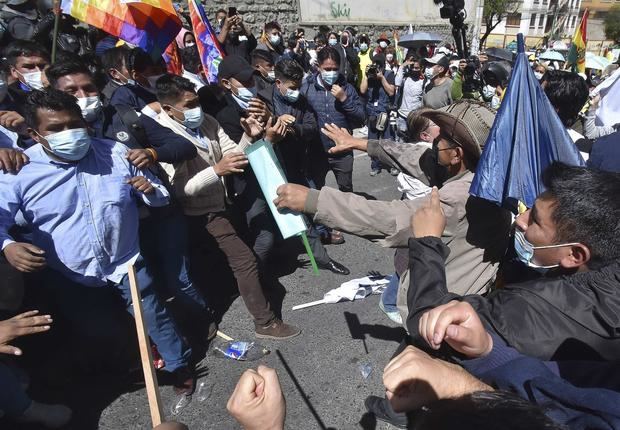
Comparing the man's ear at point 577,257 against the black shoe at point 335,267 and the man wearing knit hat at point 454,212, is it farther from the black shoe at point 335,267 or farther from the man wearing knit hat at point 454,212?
the black shoe at point 335,267

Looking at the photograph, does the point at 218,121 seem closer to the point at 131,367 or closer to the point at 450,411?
the point at 131,367

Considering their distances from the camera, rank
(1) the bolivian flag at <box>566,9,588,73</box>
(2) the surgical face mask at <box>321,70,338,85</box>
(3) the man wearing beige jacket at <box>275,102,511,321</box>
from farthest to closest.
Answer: (1) the bolivian flag at <box>566,9,588,73</box>, (2) the surgical face mask at <box>321,70,338,85</box>, (3) the man wearing beige jacket at <box>275,102,511,321</box>

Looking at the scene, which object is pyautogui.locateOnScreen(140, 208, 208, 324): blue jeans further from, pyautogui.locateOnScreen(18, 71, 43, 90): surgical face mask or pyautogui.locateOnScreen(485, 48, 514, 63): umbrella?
pyautogui.locateOnScreen(485, 48, 514, 63): umbrella

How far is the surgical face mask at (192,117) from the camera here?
2826 millimetres

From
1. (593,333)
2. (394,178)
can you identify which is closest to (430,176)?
(593,333)

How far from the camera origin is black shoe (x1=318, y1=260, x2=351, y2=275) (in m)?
3.99

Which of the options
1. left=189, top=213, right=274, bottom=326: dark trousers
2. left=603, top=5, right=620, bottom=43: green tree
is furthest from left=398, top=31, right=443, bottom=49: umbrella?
left=603, top=5, right=620, bottom=43: green tree

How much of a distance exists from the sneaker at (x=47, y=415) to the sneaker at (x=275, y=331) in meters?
1.27

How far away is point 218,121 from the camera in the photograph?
11.1 feet

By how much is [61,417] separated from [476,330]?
241 cm

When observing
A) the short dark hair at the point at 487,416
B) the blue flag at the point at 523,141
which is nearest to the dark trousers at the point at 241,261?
the blue flag at the point at 523,141

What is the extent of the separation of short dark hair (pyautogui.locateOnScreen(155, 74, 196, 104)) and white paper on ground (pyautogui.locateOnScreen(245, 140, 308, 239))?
36.7 inches

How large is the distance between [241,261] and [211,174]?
26.5 inches

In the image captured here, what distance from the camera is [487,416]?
2.26 ft
